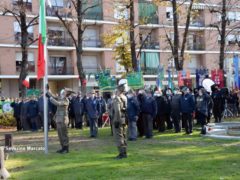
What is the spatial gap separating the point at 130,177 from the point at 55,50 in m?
42.3

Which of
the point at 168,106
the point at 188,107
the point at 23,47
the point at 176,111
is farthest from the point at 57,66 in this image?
the point at 188,107

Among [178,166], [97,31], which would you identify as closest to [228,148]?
[178,166]

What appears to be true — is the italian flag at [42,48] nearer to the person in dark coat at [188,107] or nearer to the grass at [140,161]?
the grass at [140,161]

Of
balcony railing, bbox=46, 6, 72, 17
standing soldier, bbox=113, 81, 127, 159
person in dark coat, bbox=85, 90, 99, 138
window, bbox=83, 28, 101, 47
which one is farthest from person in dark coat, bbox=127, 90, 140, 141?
window, bbox=83, 28, 101, 47

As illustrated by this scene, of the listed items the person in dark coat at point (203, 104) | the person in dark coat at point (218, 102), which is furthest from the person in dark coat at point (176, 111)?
the person in dark coat at point (218, 102)

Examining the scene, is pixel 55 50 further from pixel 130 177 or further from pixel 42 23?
pixel 130 177

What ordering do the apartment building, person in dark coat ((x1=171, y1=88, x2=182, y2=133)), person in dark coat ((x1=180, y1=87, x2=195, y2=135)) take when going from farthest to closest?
the apartment building → person in dark coat ((x1=171, y1=88, x2=182, y2=133)) → person in dark coat ((x1=180, y1=87, x2=195, y2=135))

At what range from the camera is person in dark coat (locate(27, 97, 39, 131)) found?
24312 millimetres

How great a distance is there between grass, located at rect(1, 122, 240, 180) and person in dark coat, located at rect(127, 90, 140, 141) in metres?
0.50

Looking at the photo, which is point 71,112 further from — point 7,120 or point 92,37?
point 92,37

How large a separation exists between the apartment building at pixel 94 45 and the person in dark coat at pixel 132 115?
82.9 ft

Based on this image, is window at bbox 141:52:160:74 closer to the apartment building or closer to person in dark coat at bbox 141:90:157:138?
the apartment building

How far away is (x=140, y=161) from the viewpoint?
40.7 feet

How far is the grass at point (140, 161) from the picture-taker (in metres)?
10.6
